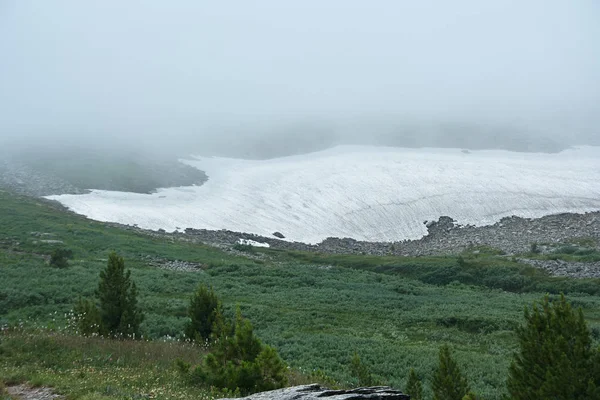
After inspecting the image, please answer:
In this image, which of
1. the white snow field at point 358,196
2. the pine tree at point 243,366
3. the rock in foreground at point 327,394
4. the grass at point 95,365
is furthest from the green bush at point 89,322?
the white snow field at point 358,196

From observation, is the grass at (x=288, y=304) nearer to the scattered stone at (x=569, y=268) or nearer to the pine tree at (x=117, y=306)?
the pine tree at (x=117, y=306)

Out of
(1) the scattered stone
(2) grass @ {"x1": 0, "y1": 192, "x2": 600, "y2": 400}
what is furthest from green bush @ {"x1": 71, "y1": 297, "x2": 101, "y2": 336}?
(1) the scattered stone

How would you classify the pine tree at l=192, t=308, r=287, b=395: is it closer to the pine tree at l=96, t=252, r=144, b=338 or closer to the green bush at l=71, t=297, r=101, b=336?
the green bush at l=71, t=297, r=101, b=336

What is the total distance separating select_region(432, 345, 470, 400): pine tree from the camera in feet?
30.1

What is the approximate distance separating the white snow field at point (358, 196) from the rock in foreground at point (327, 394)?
51.5 m

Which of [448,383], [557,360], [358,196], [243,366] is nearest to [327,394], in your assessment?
[243,366]

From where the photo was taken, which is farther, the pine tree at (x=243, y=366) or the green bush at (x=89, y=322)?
the green bush at (x=89, y=322)

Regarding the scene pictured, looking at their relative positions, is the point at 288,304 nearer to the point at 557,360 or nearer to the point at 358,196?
the point at 557,360

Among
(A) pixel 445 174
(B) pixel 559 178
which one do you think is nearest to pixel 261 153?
(A) pixel 445 174

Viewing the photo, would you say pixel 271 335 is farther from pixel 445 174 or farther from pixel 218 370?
pixel 445 174

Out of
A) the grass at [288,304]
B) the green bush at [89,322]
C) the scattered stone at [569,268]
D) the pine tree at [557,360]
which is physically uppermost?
the pine tree at [557,360]

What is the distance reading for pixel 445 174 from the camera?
7938cm

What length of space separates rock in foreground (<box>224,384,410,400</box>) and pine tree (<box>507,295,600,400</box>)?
2.08 m

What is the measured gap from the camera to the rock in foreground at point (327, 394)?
5938 mm
